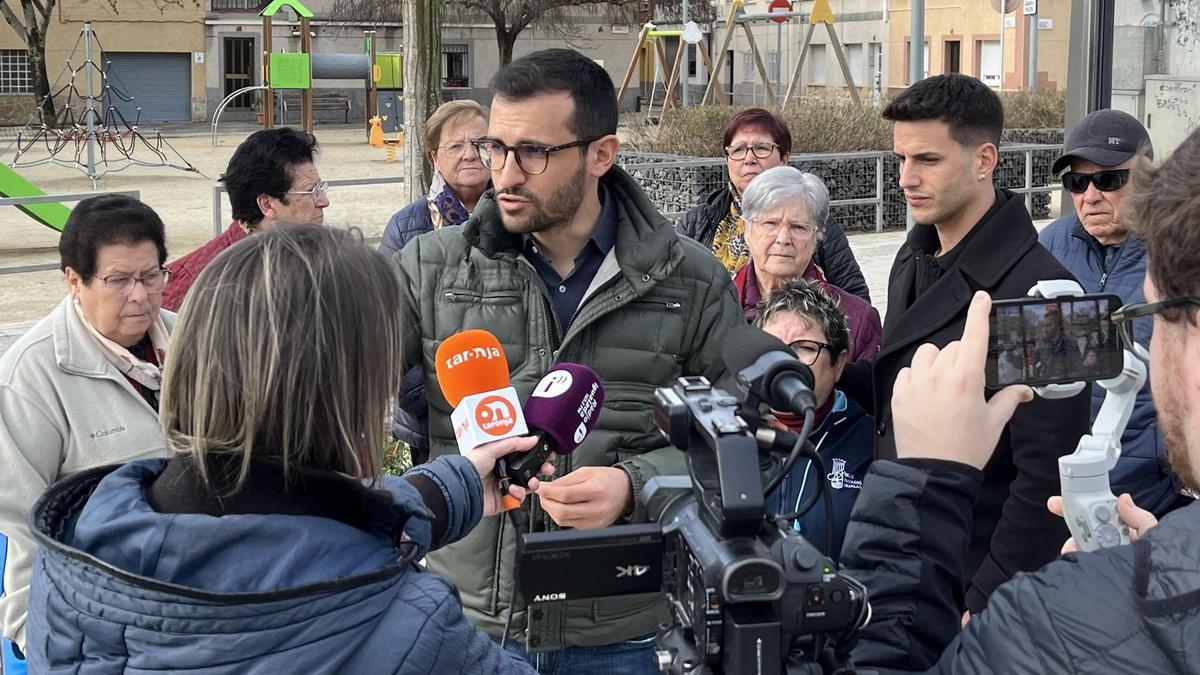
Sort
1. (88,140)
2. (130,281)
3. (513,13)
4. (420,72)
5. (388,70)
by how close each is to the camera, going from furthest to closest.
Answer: (513,13) < (388,70) < (88,140) < (420,72) < (130,281)

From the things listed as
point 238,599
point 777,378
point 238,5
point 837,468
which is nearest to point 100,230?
point 837,468

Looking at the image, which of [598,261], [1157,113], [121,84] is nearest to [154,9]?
[121,84]

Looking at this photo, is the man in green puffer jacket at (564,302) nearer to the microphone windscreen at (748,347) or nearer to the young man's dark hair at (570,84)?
the young man's dark hair at (570,84)

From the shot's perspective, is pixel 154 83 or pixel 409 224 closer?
pixel 409 224

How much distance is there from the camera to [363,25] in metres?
46.7

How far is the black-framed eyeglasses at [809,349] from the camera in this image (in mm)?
3588

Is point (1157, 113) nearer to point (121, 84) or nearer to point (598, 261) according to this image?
point (598, 261)

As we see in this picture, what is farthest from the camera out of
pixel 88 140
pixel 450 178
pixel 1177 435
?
pixel 88 140

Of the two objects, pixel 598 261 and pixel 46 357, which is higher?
pixel 598 261

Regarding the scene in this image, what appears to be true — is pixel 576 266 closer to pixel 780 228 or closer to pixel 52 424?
pixel 52 424

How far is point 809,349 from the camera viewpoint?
11.8 ft

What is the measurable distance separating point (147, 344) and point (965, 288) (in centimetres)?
224

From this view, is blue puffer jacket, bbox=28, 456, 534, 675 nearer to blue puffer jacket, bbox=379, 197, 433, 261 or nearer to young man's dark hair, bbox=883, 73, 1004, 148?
young man's dark hair, bbox=883, 73, 1004, 148

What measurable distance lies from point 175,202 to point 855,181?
10390 millimetres
